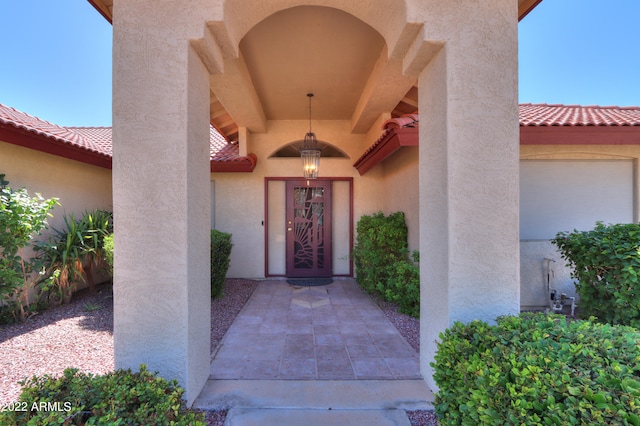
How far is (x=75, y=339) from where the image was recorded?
4066 millimetres

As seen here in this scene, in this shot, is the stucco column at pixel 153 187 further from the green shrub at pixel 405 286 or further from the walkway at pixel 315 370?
the green shrub at pixel 405 286

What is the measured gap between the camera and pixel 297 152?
8297 mm

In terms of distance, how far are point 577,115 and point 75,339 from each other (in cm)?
987

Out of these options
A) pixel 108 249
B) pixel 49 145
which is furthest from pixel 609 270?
pixel 49 145

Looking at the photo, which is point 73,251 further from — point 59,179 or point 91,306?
point 59,179

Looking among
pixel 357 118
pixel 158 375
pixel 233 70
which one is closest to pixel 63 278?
pixel 158 375

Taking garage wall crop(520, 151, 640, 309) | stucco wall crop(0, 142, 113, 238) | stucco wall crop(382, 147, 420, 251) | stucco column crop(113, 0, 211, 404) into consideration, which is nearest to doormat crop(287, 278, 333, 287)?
stucco wall crop(382, 147, 420, 251)

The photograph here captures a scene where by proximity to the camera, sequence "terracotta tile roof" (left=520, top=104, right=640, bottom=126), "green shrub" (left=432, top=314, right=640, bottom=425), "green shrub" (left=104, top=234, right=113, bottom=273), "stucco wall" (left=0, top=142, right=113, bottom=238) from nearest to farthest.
Result: "green shrub" (left=432, top=314, right=640, bottom=425)
"terracotta tile roof" (left=520, top=104, right=640, bottom=126)
"stucco wall" (left=0, top=142, right=113, bottom=238)
"green shrub" (left=104, top=234, right=113, bottom=273)

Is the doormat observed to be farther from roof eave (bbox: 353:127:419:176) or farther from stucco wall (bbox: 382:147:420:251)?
roof eave (bbox: 353:127:419:176)

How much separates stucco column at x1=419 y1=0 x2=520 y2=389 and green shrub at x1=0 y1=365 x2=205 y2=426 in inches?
92.4

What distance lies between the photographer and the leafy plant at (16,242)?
427 centimetres

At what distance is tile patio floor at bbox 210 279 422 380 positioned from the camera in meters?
3.23

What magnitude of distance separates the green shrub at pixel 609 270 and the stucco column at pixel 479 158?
82.6 inches

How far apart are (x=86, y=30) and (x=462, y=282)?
10.5 m
